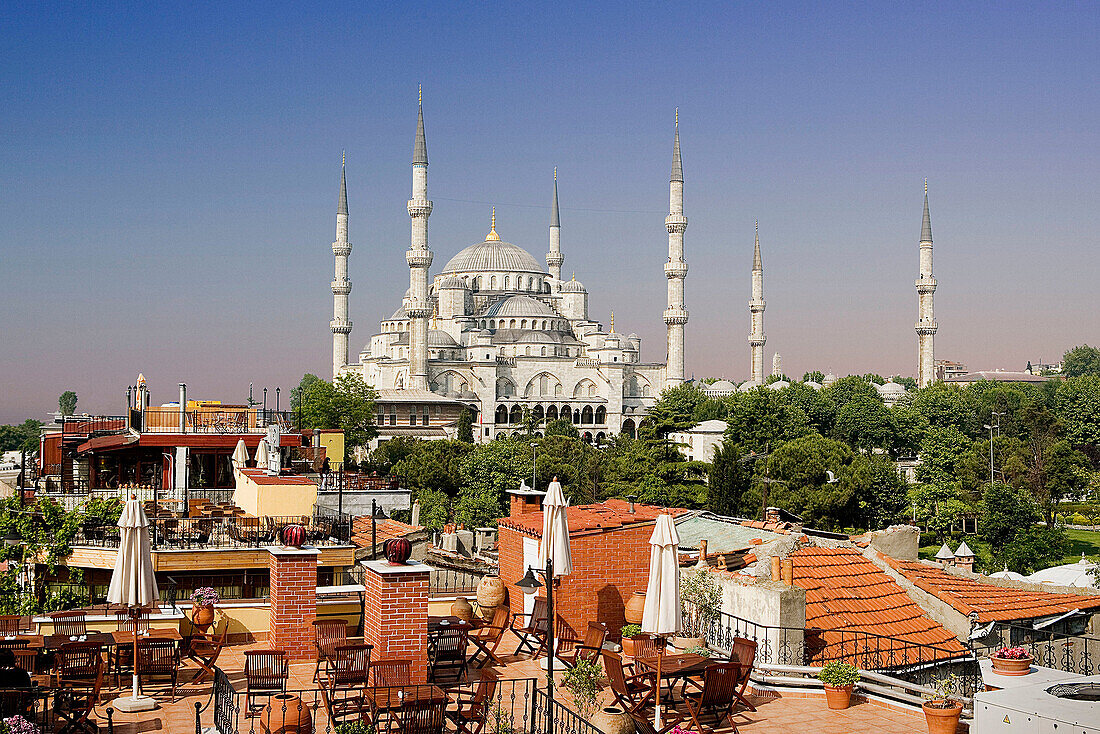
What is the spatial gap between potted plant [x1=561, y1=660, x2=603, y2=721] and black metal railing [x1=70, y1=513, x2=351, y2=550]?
17.4ft

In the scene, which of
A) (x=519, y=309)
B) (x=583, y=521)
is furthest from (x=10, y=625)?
(x=519, y=309)

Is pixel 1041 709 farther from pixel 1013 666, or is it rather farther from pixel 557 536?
pixel 557 536

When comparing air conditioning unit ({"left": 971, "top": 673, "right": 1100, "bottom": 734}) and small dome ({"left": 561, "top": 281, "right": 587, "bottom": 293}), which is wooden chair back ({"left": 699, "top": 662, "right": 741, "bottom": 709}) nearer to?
air conditioning unit ({"left": 971, "top": 673, "right": 1100, "bottom": 734})

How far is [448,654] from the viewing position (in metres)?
8.48

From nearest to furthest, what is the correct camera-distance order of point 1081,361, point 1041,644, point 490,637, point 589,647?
point 589,647 < point 490,637 < point 1041,644 < point 1081,361

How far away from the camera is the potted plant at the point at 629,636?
8.20 metres

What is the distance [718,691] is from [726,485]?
31798mm

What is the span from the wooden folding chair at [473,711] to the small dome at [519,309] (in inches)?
3269

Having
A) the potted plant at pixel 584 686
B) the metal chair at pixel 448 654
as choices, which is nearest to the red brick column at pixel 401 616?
the metal chair at pixel 448 654

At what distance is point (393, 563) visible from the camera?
27.4 ft

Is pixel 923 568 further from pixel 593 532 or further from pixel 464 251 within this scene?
pixel 464 251

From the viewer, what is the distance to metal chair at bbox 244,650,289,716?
24.8ft

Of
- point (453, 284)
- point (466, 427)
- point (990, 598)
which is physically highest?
point (453, 284)

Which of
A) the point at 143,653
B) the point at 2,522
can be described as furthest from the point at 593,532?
the point at 2,522
